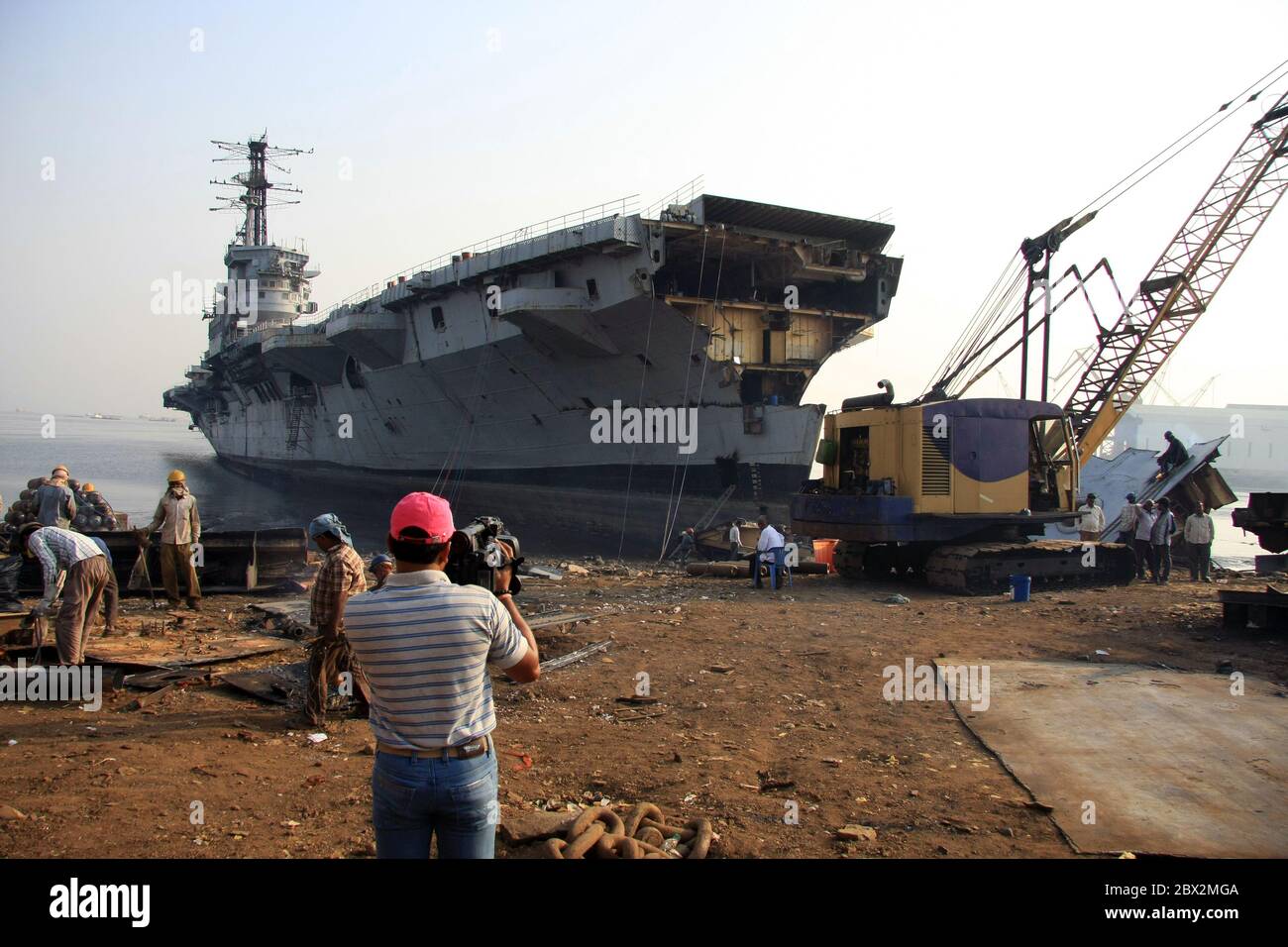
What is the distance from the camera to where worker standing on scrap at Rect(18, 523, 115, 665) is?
651 centimetres

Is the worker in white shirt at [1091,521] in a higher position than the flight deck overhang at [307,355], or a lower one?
lower

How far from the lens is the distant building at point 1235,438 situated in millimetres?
81188

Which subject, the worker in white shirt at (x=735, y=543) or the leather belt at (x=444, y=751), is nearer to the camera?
the leather belt at (x=444, y=751)

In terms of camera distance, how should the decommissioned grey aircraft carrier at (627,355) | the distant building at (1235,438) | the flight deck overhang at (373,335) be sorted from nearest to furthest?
1. the decommissioned grey aircraft carrier at (627,355)
2. the flight deck overhang at (373,335)
3. the distant building at (1235,438)

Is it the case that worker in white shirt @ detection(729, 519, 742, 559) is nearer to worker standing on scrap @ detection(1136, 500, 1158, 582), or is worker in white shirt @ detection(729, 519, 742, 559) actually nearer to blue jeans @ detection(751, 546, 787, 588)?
blue jeans @ detection(751, 546, 787, 588)

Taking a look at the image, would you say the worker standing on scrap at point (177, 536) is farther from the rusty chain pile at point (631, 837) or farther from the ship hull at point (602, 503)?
the ship hull at point (602, 503)

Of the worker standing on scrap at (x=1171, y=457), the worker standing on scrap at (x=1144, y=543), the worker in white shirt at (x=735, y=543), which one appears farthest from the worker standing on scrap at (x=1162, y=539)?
the worker in white shirt at (x=735, y=543)

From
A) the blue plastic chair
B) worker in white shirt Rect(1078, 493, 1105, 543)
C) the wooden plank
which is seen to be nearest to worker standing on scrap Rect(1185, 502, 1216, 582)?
worker in white shirt Rect(1078, 493, 1105, 543)

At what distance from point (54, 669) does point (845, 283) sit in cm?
2380

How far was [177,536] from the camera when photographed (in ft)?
32.1

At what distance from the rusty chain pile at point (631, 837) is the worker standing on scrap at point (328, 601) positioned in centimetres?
239

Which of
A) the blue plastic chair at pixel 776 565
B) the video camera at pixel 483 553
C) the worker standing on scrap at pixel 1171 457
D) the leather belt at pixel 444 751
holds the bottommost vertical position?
the blue plastic chair at pixel 776 565

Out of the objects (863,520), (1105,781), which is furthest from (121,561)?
(1105,781)

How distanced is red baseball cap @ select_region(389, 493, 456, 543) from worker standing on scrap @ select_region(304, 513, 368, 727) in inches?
131
